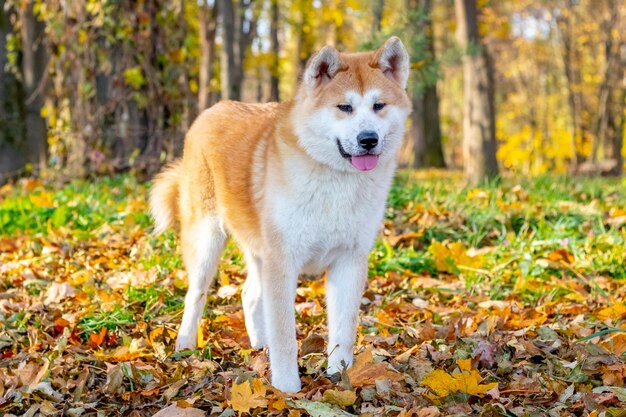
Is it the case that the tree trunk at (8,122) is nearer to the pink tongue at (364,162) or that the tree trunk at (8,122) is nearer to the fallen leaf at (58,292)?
the fallen leaf at (58,292)

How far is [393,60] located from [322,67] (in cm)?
38

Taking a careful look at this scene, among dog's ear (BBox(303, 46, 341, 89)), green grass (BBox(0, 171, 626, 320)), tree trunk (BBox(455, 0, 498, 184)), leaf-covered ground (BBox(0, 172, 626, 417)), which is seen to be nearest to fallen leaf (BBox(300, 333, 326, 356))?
leaf-covered ground (BBox(0, 172, 626, 417))

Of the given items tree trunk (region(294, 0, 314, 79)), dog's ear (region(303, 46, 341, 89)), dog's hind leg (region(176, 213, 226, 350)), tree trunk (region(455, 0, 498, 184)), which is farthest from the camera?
tree trunk (region(294, 0, 314, 79))

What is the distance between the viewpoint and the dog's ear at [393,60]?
11.3 feet

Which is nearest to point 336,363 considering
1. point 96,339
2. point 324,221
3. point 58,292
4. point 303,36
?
point 324,221

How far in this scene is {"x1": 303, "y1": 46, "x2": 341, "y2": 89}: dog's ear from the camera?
3.33m

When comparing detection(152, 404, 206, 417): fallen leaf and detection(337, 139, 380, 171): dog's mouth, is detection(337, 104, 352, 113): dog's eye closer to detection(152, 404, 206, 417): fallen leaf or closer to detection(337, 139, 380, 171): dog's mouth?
detection(337, 139, 380, 171): dog's mouth

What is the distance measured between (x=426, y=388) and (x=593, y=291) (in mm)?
2060

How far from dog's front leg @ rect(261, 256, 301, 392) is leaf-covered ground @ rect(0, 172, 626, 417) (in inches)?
4.5

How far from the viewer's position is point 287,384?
3.27 meters

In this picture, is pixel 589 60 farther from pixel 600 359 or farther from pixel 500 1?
pixel 600 359

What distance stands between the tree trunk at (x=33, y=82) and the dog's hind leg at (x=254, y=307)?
7.15 meters

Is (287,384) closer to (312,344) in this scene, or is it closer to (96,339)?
(312,344)

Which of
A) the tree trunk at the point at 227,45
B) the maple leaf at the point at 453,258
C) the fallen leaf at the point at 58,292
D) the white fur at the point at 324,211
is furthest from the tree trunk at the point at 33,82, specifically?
the white fur at the point at 324,211
